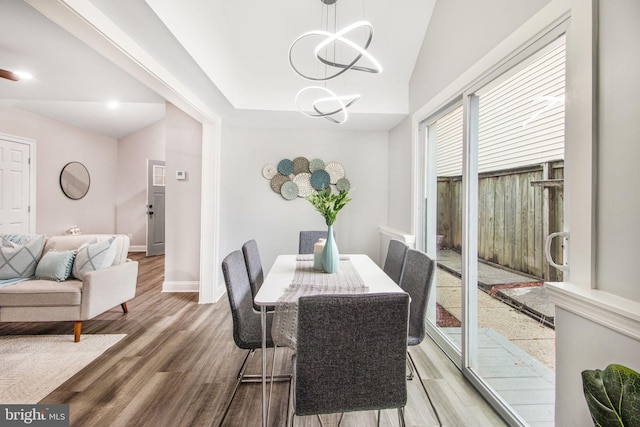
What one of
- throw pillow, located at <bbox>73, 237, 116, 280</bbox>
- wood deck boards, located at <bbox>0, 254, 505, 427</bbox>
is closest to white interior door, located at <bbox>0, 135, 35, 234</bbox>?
wood deck boards, located at <bbox>0, 254, 505, 427</bbox>

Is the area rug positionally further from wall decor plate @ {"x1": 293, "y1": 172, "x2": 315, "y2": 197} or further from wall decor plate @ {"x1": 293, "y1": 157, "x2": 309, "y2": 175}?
wall decor plate @ {"x1": 293, "y1": 157, "x2": 309, "y2": 175}

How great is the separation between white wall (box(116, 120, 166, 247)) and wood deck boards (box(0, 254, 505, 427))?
4051mm

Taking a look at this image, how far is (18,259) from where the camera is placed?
2.60 metres

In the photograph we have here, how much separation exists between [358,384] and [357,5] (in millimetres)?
3074

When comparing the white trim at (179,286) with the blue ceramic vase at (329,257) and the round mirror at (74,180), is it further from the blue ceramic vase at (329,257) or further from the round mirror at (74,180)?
the round mirror at (74,180)

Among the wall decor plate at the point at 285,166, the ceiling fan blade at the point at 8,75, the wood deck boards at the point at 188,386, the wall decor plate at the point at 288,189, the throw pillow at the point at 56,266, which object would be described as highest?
the ceiling fan blade at the point at 8,75

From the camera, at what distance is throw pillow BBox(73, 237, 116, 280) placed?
2.57m

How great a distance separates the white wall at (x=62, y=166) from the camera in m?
4.63

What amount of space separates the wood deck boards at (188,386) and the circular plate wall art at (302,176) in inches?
76.5

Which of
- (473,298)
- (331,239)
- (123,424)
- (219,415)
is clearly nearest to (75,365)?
(123,424)

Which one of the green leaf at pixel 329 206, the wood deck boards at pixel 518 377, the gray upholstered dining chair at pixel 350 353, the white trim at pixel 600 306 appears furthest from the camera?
the green leaf at pixel 329 206

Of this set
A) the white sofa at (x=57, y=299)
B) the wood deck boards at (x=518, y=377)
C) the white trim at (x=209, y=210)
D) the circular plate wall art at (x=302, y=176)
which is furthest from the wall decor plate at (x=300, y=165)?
the wood deck boards at (x=518, y=377)

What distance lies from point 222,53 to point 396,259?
2.51 metres

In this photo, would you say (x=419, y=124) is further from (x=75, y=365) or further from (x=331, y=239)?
(x=75, y=365)
